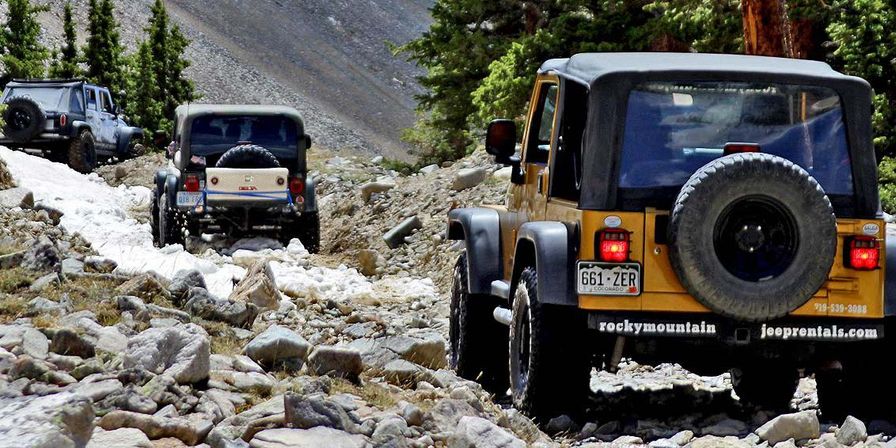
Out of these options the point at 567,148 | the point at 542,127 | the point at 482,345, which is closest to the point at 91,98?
the point at 482,345

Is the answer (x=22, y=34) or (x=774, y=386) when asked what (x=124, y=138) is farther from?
(x=774, y=386)

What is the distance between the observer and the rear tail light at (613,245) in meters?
7.18

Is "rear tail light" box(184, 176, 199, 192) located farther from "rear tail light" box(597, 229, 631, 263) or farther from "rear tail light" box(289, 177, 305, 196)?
"rear tail light" box(597, 229, 631, 263)

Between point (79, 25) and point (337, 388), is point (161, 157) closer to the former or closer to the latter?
point (337, 388)

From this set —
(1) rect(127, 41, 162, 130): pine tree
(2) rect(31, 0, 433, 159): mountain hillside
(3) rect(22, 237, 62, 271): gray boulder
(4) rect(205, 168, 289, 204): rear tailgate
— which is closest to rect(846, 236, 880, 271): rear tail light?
(3) rect(22, 237, 62, 271): gray boulder

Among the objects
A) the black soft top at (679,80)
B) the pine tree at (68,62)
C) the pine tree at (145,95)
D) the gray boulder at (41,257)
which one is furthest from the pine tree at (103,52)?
the black soft top at (679,80)

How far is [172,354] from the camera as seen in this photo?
263 inches

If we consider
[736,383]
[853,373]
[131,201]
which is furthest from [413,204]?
[853,373]

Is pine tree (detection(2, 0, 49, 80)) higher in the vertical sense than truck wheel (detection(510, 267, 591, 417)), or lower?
higher

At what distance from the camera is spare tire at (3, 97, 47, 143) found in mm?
34000

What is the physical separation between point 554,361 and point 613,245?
0.74 m

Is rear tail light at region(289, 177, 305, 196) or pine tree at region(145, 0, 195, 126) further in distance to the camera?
pine tree at region(145, 0, 195, 126)

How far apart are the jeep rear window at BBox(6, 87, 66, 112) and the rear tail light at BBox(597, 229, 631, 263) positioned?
2994 cm

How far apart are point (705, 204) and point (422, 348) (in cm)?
263
